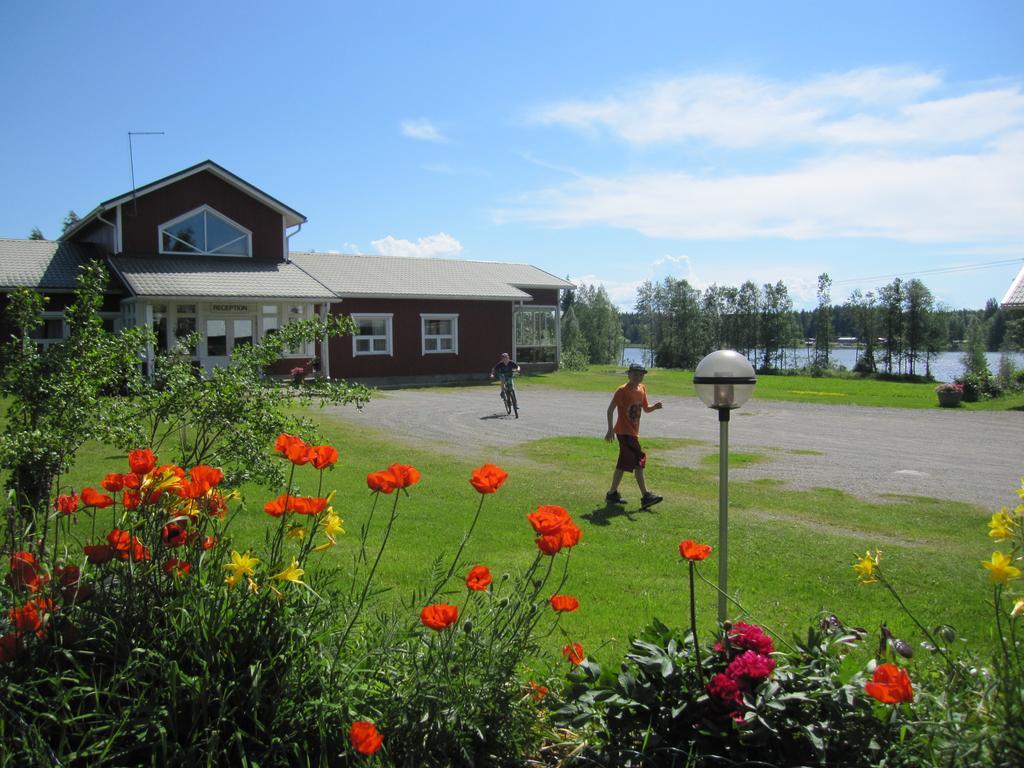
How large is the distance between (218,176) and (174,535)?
2475 centimetres

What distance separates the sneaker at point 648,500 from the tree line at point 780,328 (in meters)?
25.5

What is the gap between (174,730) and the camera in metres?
2.38

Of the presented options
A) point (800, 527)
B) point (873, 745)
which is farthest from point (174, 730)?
point (800, 527)

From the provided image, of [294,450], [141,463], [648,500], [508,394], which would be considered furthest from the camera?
[508,394]

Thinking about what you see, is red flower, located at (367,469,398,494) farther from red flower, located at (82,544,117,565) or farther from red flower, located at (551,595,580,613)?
red flower, located at (82,544,117,565)

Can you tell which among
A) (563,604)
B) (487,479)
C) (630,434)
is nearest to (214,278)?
(630,434)

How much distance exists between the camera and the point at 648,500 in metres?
8.98

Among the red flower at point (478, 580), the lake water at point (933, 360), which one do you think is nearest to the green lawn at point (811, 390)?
the lake water at point (933, 360)

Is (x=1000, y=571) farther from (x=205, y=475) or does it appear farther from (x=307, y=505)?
(x=205, y=475)

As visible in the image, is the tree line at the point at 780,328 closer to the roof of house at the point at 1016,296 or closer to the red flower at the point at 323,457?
the roof of house at the point at 1016,296

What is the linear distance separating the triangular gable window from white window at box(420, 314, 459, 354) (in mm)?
7383

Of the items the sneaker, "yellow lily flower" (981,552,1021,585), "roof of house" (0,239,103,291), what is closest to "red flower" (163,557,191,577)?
"yellow lily flower" (981,552,1021,585)

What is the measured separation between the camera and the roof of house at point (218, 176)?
2353 cm

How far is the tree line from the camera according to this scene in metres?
39.4
